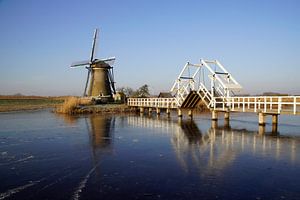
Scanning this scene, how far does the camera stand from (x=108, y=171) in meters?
9.06

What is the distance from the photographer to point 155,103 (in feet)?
112

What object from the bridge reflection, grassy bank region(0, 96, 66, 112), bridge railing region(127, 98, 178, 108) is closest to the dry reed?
bridge railing region(127, 98, 178, 108)

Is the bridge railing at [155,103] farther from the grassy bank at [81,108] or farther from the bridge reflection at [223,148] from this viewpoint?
the bridge reflection at [223,148]

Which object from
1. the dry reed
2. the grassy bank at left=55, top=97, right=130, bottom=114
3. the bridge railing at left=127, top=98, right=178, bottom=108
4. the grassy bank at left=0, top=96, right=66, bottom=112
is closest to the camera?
the bridge railing at left=127, top=98, right=178, bottom=108

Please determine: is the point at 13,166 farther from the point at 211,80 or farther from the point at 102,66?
the point at 102,66

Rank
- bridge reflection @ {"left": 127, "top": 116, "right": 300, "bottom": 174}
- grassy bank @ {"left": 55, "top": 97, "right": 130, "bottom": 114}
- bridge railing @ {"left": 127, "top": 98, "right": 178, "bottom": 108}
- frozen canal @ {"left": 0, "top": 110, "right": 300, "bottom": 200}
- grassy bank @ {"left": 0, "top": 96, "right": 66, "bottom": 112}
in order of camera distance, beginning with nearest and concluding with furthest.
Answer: frozen canal @ {"left": 0, "top": 110, "right": 300, "bottom": 200}
bridge reflection @ {"left": 127, "top": 116, "right": 300, "bottom": 174}
bridge railing @ {"left": 127, "top": 98, "right": 178, "bottom": 108}
grassy bank @ {"left": 55, "top": 97, "right": 130, "bottom": 114}
grassy bank @ {"left": 0, "top": 96, "right": 66, "bottom": 112}

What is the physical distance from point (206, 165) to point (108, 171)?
10.1 ft

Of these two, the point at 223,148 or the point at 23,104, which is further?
the point at 23,104

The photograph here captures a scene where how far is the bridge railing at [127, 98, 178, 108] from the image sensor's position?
30703 mm

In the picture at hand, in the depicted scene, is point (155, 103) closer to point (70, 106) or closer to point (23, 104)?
point (70, 106)

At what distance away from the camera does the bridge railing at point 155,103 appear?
101 ft

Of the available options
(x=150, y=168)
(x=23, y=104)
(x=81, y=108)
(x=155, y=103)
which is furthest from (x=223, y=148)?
(x=23, y=104)

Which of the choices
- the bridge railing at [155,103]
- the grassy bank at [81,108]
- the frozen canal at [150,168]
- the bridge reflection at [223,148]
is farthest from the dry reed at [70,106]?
the bridge reflection at [223,148]

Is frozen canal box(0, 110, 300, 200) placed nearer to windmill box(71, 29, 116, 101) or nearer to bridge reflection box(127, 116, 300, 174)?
bridge reflection box(127, 116, 300, 174)
